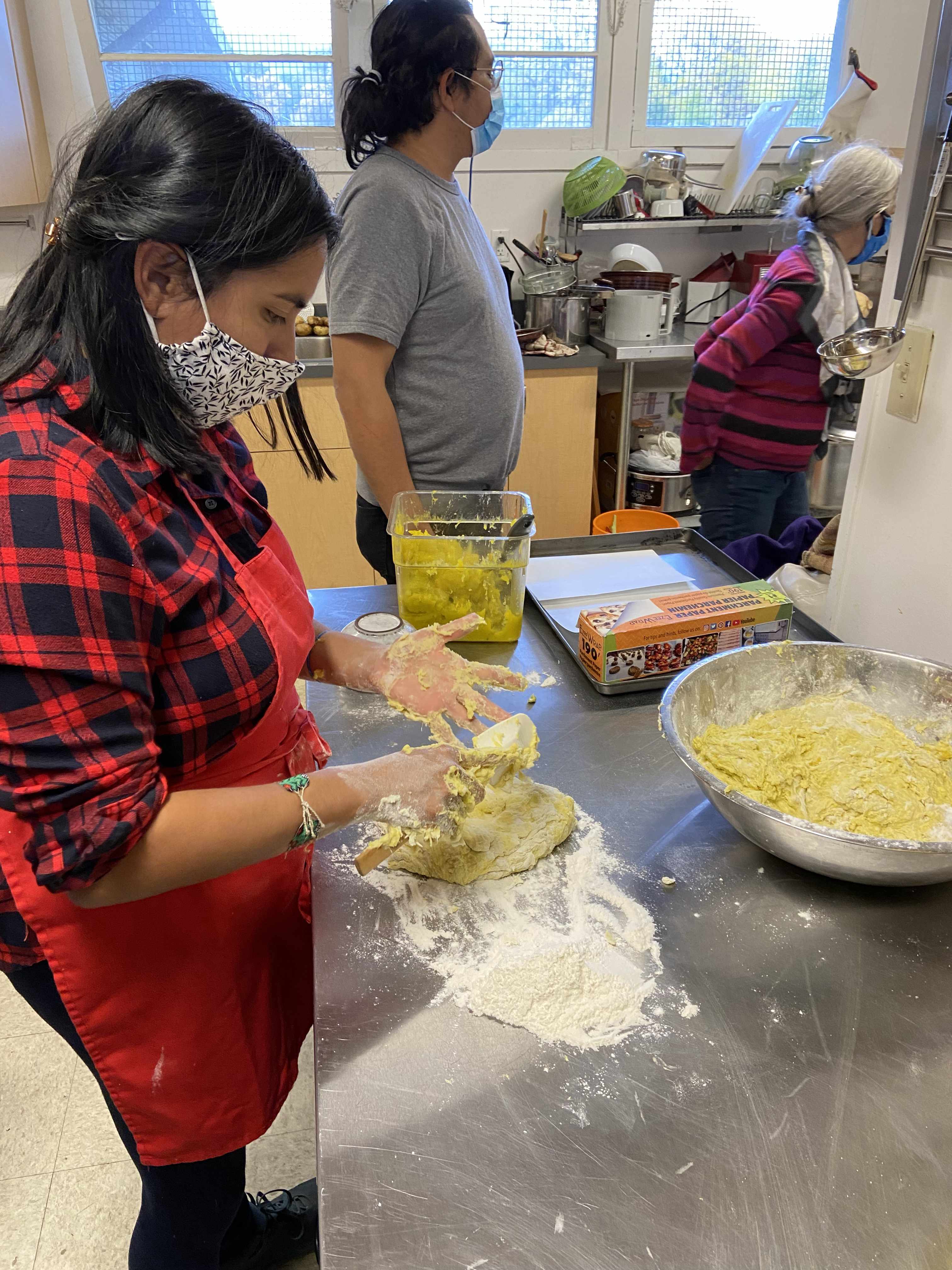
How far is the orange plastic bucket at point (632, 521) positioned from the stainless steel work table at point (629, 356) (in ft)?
2.72

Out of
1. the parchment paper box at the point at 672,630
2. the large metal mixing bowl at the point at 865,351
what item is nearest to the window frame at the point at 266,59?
the large metal mixing bowl at the point at 865,351

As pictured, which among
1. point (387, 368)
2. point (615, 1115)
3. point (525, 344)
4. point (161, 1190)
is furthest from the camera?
point (525, 344)

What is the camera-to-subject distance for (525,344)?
323 cm

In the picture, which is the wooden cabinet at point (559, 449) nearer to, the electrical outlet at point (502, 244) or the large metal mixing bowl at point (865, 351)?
the electrical outlet at point (502, 244)

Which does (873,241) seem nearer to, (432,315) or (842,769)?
(432,315)

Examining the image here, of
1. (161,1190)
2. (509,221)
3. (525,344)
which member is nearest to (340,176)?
(509,221)

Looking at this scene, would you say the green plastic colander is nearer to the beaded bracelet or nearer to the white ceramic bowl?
the white ceramic bowl

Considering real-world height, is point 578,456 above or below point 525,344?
below

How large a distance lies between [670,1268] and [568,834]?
0.48m

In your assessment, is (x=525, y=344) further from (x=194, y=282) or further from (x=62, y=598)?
(x=62, y=598)

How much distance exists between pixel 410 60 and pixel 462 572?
102 cm

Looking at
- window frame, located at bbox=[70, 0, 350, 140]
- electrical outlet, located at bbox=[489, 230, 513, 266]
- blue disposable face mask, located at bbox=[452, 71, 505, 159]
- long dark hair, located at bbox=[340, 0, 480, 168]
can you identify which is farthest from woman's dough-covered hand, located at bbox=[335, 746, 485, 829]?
electrical outlet, located at bbox=[489, 230, 513, 266]

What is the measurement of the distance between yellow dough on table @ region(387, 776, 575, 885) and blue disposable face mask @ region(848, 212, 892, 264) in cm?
192

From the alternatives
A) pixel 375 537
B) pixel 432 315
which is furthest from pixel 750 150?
pixel 375 537
